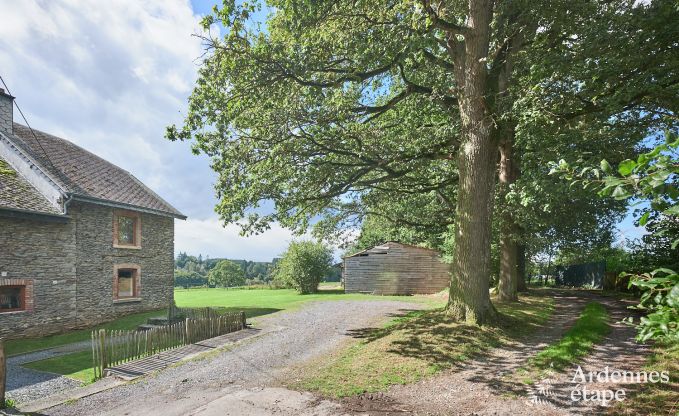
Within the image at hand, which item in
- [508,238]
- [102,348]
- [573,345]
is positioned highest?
[508,238]

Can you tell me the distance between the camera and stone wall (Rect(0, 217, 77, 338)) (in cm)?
1582

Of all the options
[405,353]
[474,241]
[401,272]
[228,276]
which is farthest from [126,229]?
[228,276]

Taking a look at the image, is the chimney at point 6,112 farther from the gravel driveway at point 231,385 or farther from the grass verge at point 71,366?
the gravel driveway at point 231,385

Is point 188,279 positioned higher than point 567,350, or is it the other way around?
point 567,350

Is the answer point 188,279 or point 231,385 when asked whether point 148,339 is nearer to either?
point 231,385

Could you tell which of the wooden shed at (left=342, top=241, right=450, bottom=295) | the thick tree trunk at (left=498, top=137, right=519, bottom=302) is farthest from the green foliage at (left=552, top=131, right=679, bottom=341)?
the wooden shed at (left=342, top=241, right=450, bottom=295)

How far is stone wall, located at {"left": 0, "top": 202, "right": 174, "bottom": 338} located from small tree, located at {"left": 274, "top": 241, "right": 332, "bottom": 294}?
12.2 metres

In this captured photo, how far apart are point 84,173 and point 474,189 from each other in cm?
2063

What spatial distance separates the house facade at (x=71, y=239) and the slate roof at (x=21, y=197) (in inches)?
1.8

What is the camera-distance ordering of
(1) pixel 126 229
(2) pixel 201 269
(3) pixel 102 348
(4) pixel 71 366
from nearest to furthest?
(3) pixel 102 348 → (4) pixel 71 366 → (1) pixel 126 229 → (2) pixel 201 269

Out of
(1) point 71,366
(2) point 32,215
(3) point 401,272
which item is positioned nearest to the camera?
(1) point 71,366

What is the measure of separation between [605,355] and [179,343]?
39.7ft

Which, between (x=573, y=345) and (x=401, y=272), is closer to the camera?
(x=573, y=345)

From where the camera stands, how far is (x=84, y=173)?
21.3m
